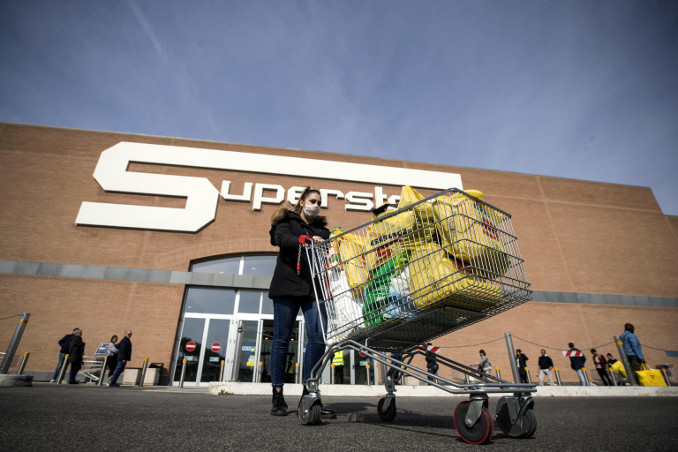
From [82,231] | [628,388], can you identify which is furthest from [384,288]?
[82,231]

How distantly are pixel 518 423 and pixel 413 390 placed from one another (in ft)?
18.3

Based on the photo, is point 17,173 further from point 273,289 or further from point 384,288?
point 384,288

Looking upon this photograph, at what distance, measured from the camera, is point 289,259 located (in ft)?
9.86

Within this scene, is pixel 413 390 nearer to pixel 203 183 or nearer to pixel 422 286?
pixel 422 286

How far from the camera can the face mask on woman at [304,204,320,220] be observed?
319 cm

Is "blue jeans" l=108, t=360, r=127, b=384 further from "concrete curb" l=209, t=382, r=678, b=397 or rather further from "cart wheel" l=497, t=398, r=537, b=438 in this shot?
"cart wheel" l=497, t=398, r=537, b=438

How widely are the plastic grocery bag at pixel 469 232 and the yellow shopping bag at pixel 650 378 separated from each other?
302 inches

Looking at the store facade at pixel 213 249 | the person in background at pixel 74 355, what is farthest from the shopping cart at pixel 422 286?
the person in background at pixel 74 355

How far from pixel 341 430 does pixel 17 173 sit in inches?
683

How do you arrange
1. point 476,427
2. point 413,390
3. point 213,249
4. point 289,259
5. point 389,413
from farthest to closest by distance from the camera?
point 213,249, point 413,390, point 289,259, point 389,413, point 476,427

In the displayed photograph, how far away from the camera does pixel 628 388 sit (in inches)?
255

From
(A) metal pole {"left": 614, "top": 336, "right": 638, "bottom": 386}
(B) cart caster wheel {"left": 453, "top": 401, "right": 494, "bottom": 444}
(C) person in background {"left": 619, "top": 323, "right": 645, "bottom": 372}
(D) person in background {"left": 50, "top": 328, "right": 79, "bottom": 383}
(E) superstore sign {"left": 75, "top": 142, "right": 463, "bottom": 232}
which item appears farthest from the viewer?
(E) superstore sign {"left": 75, "top": 142, "right": 463, "bottom": 232}

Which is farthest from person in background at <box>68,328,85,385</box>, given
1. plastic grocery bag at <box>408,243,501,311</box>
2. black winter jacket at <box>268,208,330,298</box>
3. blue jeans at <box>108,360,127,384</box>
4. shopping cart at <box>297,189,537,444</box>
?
plastic grocery bag at <box>408,243,501,311</box>

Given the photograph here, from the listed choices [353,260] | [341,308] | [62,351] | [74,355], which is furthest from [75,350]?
[353,260]
